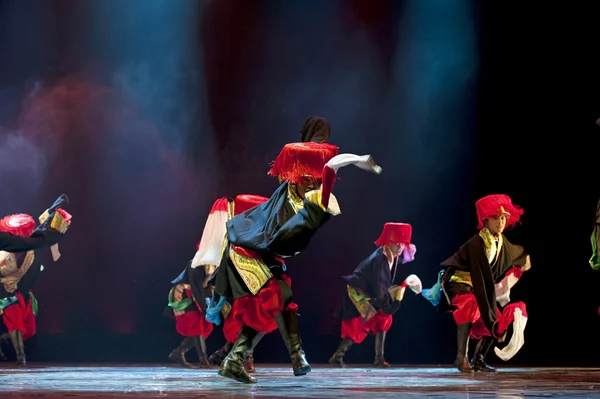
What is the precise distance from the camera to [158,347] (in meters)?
9.16

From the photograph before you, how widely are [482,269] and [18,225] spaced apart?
4.09m

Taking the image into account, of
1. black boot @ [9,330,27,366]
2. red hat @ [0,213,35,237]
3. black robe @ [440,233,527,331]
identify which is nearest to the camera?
black robe @ [440,233,527,331]

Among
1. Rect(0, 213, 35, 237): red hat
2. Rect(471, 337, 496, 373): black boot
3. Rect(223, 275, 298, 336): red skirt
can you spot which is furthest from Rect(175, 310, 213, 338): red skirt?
Rect(223, 275, 298, 336): red skirt

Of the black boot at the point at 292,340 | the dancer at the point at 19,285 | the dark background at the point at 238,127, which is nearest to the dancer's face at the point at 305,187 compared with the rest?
the black boot at the point at 292,340

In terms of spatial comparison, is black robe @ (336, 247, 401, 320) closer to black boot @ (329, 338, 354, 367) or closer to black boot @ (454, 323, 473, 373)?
black boot @ (329, 338, 354, 367)

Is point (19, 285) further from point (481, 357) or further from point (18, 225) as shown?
point (481, 357)

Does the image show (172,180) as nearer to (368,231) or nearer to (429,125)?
(368,231)

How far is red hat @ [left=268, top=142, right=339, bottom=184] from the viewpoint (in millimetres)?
4727

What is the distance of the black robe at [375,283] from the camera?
7934 millimetres

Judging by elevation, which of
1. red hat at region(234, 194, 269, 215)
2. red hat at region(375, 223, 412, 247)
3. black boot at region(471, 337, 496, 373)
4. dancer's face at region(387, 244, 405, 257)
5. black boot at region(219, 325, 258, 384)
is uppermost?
red hat at region(234, 194, 269, 215)

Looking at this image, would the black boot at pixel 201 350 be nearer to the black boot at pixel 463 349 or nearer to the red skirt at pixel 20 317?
the red skirt at pixel 20 317

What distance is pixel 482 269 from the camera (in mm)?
6484

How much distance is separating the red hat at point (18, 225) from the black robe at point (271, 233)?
3374 millimetres

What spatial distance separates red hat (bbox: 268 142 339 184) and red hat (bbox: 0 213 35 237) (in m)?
3.75
